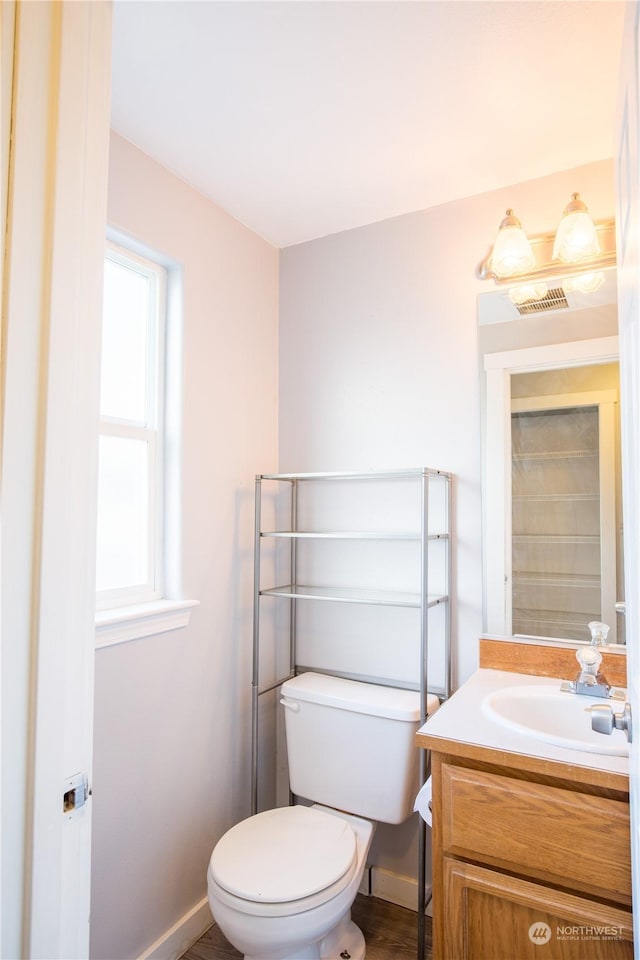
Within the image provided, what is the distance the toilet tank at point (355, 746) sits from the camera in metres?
1.65

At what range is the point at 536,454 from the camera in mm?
1684

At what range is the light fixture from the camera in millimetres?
1572

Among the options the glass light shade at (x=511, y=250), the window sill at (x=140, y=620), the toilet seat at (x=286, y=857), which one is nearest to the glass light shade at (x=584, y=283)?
the glass light shade at (x=511, y=250)

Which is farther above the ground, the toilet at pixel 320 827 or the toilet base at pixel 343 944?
the toilet at pixel 320 827

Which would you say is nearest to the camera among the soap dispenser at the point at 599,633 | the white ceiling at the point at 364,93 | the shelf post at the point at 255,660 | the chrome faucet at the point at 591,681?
the white ceiling at the point at 364,93

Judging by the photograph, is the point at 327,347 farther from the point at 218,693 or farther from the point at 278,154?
the point at 218,693

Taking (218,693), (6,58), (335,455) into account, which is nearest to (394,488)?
(335,455)

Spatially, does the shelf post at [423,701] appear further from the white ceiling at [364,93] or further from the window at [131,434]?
the white ceiling at [364,93]

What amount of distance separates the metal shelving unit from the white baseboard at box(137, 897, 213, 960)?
0.32 metres

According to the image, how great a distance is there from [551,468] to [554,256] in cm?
64

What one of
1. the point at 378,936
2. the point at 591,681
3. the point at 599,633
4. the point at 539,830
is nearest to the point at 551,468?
the point at 599,633

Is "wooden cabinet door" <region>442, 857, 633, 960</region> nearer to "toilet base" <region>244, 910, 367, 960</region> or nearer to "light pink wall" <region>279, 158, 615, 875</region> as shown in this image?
"toilet base" <region>244, 910, 367, 960</region>

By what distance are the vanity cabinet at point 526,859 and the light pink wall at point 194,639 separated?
33.0 inches

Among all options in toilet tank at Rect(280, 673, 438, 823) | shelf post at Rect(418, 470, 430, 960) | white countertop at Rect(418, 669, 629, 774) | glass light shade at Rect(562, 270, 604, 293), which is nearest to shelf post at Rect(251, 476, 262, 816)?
toilet tank at Rect(280, 673, 438, 823)
